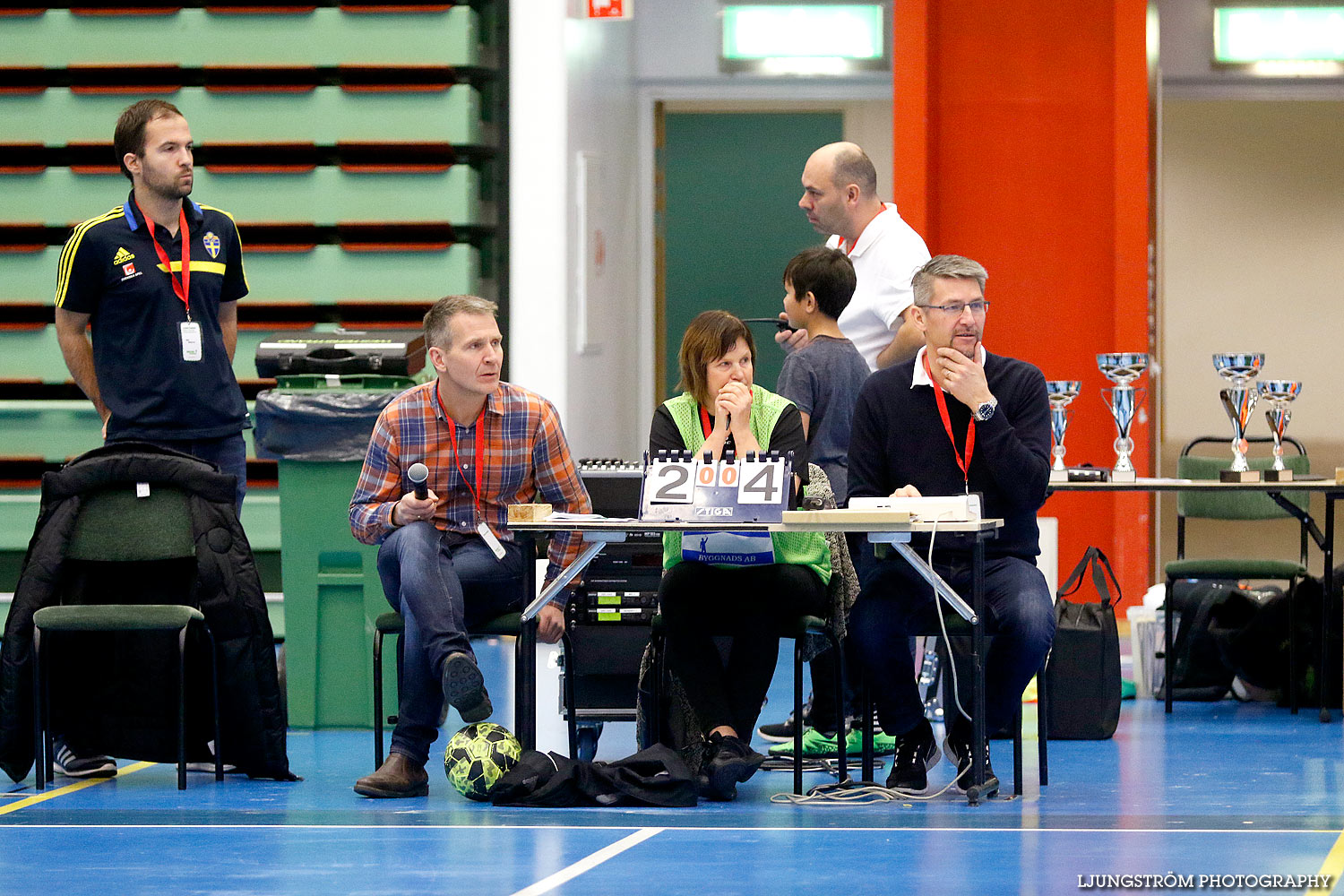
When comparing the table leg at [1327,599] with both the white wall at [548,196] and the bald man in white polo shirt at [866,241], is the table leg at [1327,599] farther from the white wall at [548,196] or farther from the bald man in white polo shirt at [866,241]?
the white wall at [548,196]

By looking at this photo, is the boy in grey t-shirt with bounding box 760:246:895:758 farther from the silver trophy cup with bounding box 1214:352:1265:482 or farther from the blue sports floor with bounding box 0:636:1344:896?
the silver trophy cup with bounding box 1214:352:1265:482

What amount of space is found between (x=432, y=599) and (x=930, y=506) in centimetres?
118

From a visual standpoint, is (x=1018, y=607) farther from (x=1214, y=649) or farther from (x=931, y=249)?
(x=931, y=249)

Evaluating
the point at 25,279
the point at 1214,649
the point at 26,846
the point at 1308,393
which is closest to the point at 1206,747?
the point at 1214,649

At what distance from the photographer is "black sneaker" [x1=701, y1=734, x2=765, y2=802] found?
3963 mm

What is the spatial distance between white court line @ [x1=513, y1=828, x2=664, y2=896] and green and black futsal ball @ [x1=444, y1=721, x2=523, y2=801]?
1.53ft

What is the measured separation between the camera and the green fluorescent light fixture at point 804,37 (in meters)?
8.49

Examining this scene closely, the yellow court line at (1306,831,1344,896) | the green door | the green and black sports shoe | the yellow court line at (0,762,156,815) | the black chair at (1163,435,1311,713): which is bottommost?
the yellow court line at (0,762,156,815)

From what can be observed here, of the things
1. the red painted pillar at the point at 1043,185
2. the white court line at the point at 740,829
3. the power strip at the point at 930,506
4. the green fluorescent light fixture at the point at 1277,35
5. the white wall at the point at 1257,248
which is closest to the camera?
the white court line at the point at 740,829

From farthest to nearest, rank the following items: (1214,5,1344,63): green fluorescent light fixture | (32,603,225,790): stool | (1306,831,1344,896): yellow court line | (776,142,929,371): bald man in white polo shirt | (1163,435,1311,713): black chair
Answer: (1214,5,1344,63): green fluorescent light fixture
(1163,435,1311,713): black chair
(776,142,929,371): bald man in white polo shirt
(32,603,225,790): stool
(1306,831,1344,896): yellow court line

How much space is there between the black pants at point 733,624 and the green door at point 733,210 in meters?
7.23

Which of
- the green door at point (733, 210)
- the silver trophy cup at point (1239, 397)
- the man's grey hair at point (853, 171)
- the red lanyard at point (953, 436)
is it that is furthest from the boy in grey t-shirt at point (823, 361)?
the green door at point (733, 210)

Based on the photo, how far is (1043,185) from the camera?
7.95 meters

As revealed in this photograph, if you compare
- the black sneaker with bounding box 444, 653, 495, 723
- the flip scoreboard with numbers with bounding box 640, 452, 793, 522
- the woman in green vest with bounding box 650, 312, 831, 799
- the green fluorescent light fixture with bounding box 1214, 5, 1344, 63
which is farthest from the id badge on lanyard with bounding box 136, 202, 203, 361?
the green fluorescent light fixture with bounding box 1214, 5, 1344, 63
